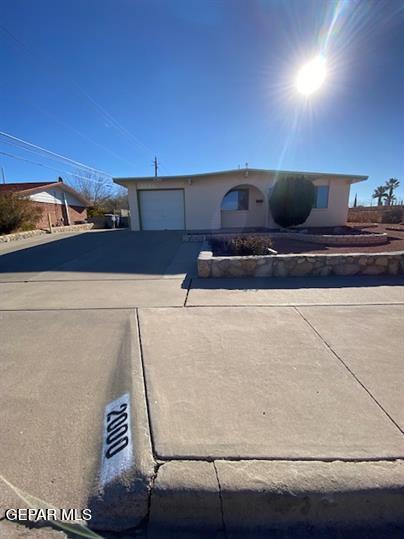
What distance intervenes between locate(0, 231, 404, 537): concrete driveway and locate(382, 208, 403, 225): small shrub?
2363 centimetres

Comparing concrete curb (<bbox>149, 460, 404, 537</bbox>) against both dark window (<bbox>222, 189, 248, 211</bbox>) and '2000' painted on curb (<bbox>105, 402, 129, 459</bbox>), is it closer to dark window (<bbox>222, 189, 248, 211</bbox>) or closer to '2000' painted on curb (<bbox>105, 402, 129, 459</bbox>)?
'2000' painted on curb (<bbox>105, 402, 129, 459</bbox>)

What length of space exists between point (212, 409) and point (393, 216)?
27634 millimetres

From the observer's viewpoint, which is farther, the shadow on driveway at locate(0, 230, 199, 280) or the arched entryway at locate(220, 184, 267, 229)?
the arched entryway at locate(220, 184, 267, 229)

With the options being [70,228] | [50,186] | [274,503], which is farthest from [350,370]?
[50,186]

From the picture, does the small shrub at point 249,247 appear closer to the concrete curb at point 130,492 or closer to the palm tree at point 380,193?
the concrete curb at point 130,492

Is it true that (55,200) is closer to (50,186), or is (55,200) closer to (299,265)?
(50,186)

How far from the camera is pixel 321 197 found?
1530cm

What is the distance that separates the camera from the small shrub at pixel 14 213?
13227 mm

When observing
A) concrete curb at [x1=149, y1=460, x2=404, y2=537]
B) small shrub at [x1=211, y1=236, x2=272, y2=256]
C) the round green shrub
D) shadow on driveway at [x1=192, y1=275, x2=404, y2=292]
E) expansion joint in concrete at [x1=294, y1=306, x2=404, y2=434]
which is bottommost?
concrete curb at [x1=149, y1=460, x2=404, y2=537]

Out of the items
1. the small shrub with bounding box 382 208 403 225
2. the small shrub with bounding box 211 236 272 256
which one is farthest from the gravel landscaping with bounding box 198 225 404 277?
the small shrub with bounding box 382 208 403 225

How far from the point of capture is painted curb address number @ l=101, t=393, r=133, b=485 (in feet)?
5.45

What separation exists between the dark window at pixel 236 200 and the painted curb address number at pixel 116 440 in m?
14.8

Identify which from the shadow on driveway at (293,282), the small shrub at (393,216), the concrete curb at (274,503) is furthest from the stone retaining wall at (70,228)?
the small shrub at (393,216)

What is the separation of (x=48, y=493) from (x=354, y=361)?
271 cm
